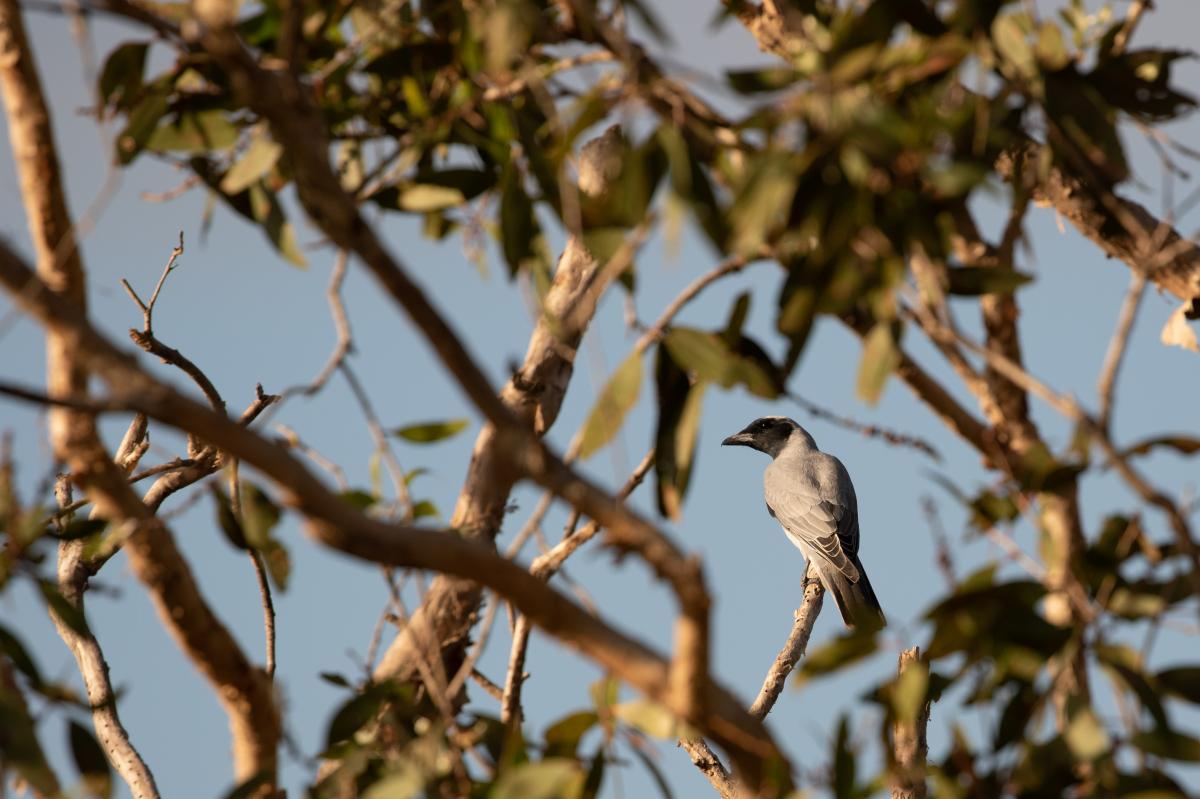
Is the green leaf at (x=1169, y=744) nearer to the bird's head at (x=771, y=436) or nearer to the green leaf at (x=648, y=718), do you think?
the green leaf at (x=648, y=718)

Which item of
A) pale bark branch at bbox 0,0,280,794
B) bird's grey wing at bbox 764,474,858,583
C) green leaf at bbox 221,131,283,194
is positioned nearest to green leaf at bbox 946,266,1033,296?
green leaf at bbox 221,131,283,194

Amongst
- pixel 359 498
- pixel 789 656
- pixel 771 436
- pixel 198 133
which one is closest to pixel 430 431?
pixel 359 498

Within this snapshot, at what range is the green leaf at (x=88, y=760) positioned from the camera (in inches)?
117

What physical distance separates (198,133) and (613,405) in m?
1.03

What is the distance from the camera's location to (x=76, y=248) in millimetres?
2785

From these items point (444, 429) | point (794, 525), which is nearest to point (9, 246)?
point (444, 429)

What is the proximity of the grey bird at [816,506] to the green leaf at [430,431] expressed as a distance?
6.48 m

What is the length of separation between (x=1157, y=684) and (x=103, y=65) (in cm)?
233

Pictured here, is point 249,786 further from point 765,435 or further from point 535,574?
point 765,435

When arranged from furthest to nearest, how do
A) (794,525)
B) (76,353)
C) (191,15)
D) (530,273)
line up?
(794,525) < (530,273) < (191,15) < (76,353)

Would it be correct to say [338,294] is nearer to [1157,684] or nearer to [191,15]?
[191,15]

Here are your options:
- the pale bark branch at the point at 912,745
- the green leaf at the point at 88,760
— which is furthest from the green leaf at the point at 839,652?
the green leaf at the point at 88,760

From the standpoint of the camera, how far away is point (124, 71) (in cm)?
278

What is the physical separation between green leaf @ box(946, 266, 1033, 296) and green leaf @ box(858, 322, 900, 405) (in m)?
0.21
